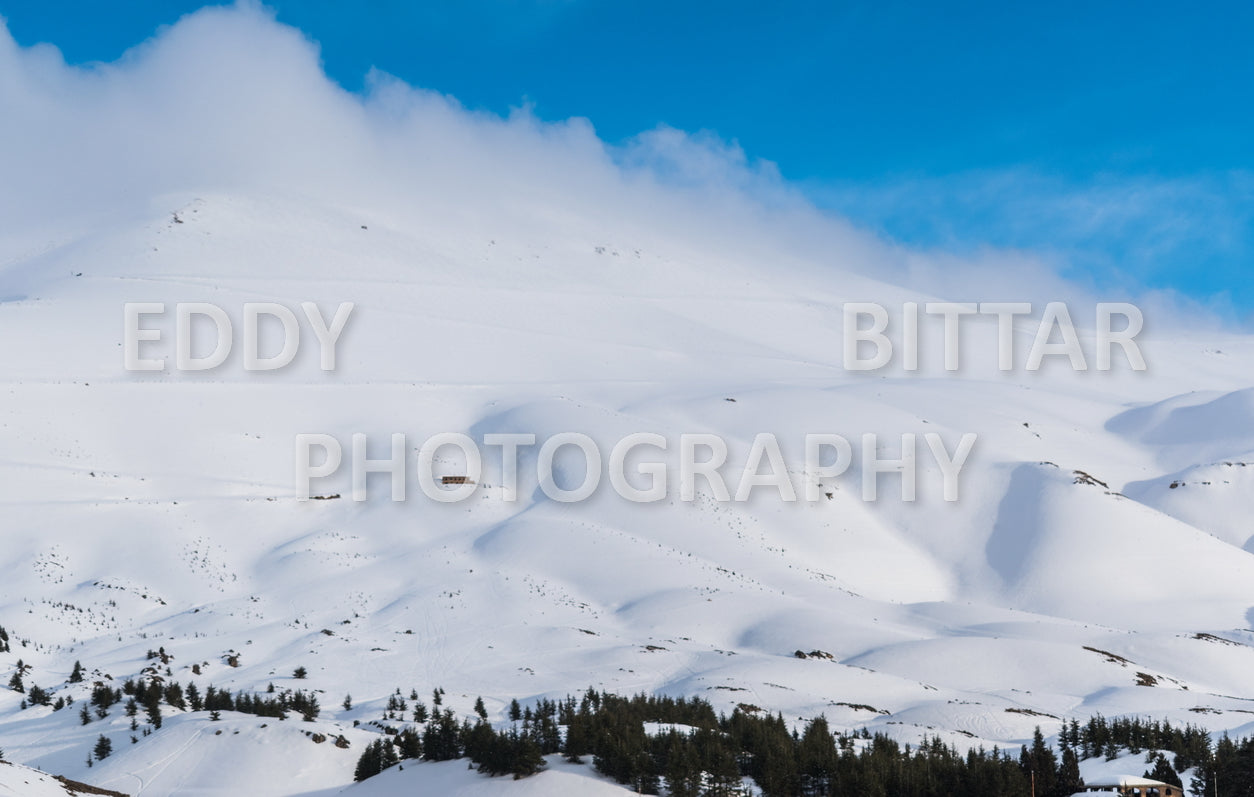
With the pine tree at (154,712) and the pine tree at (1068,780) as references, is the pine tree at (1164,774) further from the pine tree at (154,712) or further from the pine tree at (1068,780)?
the pine tree at (154,712)

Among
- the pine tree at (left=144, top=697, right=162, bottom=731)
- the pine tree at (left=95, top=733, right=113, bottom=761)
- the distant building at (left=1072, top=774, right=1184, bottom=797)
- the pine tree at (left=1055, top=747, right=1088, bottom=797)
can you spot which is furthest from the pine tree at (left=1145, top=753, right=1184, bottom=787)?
the pine tree at (left=95, top=733, right=113, bottom=761)

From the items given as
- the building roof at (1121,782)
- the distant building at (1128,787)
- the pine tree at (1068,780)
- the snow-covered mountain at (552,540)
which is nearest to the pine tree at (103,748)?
the snow-covered mountain at (552,540)

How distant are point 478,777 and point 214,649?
50.9 feet

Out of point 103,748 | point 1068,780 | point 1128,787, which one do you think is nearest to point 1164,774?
point 1128,787

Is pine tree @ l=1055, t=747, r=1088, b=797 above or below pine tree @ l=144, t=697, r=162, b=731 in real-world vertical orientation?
above

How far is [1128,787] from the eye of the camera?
70.3 feet

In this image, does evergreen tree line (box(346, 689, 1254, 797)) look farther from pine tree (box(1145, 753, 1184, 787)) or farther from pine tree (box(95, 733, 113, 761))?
pine tree (box(95, 733, 113, 761))

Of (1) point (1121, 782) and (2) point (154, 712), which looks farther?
(2) point (154, 712)

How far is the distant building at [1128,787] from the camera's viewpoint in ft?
70.0

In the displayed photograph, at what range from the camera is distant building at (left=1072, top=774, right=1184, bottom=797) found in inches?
840

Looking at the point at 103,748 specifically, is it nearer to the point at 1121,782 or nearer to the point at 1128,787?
the point at 1121,782

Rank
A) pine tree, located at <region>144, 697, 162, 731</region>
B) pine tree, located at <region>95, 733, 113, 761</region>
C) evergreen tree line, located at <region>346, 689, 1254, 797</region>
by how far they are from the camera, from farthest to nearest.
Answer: pine tree, located at <region>144, 697, 162, 731</region>, pine tree, located at <region>95, 733, 113, 761</region>, evergreen tree line, located at <region>346, 689, 1254, 797</region>

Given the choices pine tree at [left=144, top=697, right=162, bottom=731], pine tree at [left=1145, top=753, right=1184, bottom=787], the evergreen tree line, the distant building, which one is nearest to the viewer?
the distant building

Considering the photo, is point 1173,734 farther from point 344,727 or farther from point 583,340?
point 583,340
